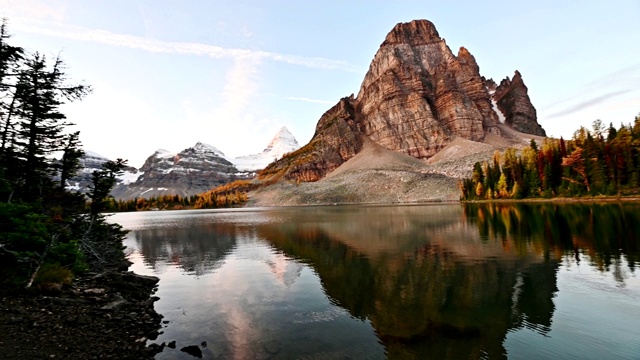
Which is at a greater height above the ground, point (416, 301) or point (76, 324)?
point (76, 324)

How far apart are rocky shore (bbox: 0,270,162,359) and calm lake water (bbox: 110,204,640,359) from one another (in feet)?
4.36

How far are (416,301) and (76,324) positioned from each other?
56.5 ft

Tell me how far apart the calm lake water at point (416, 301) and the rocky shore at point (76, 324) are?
1.33 metres

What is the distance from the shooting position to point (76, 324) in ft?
44.7

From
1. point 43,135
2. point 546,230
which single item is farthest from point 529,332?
point 43,135

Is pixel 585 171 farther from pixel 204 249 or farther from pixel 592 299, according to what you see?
pixel 204 249

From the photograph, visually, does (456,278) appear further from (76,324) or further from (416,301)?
(76,324)

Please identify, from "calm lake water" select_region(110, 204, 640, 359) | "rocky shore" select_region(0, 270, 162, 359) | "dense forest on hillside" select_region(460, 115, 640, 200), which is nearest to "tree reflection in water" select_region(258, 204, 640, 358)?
"calm lake water" select_region(110, 204, 640, 359)

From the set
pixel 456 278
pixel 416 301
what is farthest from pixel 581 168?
pixel 416 301

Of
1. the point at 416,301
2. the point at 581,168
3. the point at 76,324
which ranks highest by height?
the point at 581,168

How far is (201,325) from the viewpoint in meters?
17.0

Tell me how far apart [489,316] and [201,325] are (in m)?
15.3

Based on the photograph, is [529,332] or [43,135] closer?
[529,332]

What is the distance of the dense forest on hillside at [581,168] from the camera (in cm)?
9438
